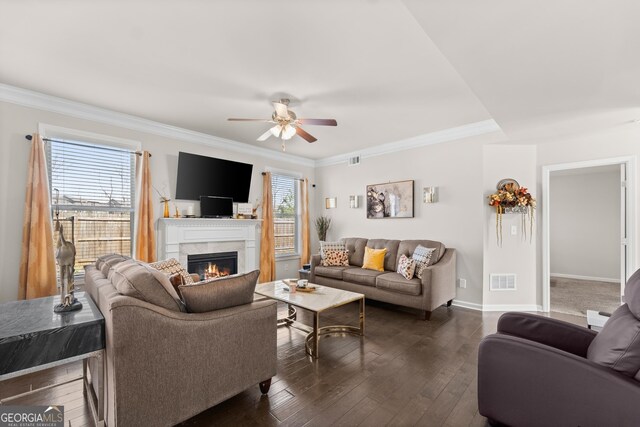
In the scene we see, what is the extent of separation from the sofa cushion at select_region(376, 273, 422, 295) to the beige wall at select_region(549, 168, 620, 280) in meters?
5.04

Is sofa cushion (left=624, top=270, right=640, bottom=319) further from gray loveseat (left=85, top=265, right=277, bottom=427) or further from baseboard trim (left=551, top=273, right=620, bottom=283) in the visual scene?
baseboard trim (left=551, top=273, right=620, bottom=283)

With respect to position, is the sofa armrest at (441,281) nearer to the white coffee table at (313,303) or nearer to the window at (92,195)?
the white coffee table at (313,303)

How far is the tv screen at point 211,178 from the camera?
436cm

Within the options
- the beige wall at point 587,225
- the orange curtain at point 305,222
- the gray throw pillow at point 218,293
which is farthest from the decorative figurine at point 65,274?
the beige wall at point 587,225

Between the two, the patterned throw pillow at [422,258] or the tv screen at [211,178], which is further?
the tv screen at [211,178]

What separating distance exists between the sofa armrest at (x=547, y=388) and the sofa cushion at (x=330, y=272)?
2973mm

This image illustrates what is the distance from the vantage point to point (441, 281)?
378 cm

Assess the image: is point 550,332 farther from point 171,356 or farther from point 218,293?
point 171,356

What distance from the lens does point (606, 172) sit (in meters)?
6.02

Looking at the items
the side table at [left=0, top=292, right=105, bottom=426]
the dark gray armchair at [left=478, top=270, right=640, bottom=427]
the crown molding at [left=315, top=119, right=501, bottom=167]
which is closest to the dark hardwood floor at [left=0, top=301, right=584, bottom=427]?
the dark gray armchair at [left=478, top=270, right=640, bottom=427]

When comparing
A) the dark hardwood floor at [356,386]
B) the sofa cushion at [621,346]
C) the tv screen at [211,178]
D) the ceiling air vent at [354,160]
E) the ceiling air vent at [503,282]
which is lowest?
the dark hardwood floor at [356,386]

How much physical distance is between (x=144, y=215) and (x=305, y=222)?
3.11 meters

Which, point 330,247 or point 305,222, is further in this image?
point 305,222

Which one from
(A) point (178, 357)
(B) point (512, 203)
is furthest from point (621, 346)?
(B) point (512, 203)
